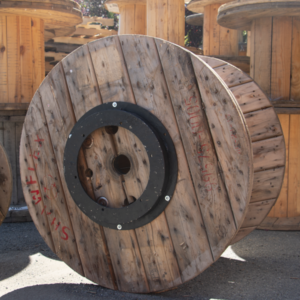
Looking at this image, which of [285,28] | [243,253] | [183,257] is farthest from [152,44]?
[285,28]

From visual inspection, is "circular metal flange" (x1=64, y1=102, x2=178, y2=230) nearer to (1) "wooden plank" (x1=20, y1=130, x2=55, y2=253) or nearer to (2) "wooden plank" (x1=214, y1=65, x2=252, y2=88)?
(1) "wooden plank" (x1=20, y1=130, x2=55, y2=253)

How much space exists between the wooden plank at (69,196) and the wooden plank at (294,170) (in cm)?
238

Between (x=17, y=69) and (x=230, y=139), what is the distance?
10.3 ft

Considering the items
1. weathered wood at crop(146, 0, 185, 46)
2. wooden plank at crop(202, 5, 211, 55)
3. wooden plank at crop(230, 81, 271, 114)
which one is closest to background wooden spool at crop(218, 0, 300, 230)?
weathered wood at crop(146, 0, 185, 46)

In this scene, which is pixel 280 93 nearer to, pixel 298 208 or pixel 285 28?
pixel 285 28

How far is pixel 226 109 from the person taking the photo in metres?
2.09

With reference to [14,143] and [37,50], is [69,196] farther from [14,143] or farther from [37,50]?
[37,50]

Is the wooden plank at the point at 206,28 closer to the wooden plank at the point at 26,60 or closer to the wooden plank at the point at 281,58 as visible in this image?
the wooden plank at the point at 281,58

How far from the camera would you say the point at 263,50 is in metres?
4.16

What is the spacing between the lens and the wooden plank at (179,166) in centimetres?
222

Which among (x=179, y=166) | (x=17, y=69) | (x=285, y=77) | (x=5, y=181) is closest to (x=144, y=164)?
(x=179, y=166)

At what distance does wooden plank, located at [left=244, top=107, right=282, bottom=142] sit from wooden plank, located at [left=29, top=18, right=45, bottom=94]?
2.54 metres

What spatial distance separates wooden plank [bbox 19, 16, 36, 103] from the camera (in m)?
4.43

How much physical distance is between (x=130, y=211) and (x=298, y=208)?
8.24 ft
